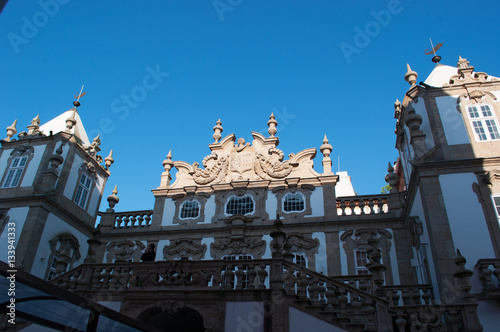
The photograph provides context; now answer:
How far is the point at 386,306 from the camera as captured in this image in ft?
34.2

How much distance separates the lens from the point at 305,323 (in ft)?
34.0

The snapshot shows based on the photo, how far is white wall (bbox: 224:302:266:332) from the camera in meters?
10.7

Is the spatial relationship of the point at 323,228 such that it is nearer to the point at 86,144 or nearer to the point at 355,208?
the point at 355,208

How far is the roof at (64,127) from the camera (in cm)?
2333

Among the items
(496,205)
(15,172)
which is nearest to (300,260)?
(496,205)

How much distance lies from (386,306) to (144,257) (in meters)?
7.29

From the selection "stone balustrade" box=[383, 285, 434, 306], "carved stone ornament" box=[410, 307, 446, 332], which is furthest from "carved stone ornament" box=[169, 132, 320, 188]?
"carved stone ornament" box=[410, 307, 446, 332]

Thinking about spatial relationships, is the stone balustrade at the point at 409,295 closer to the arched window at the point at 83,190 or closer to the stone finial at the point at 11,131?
the arched window at the point at 83,190

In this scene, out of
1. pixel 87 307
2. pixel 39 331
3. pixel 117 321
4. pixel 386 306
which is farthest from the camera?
pixel 39 331

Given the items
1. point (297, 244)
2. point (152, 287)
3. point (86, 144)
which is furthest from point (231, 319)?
point (86, 144)

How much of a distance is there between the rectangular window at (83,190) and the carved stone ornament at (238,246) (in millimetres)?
7766

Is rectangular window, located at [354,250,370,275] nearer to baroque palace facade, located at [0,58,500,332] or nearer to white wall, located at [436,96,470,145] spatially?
baroque palace facade, located at [0,58,500,332]

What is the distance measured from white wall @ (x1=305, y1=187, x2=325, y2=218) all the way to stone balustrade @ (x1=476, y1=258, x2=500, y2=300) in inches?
305

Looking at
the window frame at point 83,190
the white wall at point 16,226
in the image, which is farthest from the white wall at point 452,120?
the white wall at point 16,226
